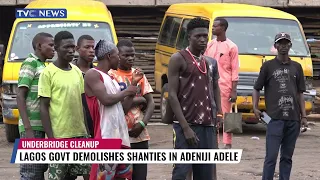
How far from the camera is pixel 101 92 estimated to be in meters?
6.89

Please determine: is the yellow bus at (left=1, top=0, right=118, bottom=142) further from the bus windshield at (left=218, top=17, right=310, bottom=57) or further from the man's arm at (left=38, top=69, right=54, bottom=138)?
the man's arm at (left=38, top=69, right=54, bottom=138)

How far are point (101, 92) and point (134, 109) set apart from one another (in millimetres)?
776

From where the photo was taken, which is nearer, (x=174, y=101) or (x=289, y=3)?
(x=174, y=101)

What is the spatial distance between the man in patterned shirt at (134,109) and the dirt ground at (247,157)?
266cm

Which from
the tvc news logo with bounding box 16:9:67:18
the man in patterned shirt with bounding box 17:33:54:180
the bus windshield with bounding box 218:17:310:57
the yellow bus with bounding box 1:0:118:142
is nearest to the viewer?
the man in patterned shirt with bounding box 17:33:54:180

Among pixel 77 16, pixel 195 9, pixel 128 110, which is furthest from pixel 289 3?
pixel 128 110

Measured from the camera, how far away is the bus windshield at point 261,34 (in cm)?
1447

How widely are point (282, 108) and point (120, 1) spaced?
9697 millimetres

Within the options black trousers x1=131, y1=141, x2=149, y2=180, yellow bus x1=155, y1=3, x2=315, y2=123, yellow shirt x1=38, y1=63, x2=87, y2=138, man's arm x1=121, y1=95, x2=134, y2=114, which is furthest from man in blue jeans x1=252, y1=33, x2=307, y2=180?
yellow bus x1=155, y1=3, x2=315, y2=123

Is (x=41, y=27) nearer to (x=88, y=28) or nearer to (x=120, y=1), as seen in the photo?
(x=88, y=28)

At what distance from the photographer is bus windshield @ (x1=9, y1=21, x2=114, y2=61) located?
13289mm

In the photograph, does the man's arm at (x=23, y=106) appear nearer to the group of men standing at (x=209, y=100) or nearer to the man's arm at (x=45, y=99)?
the man's arm at (x=45, y=99)

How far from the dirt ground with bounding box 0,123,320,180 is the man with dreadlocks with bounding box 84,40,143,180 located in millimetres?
3243

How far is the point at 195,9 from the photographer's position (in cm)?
1537
